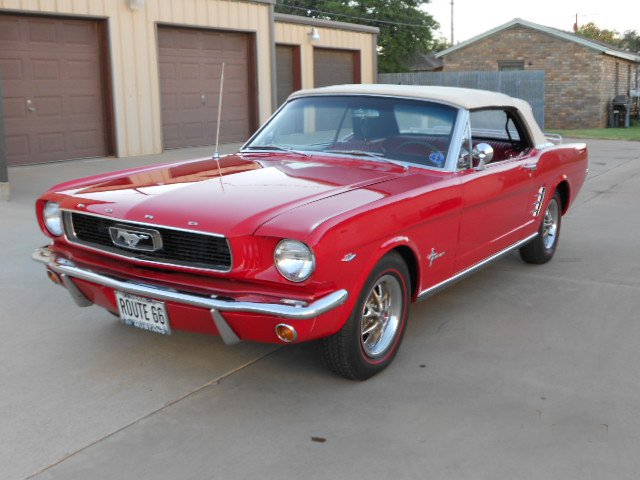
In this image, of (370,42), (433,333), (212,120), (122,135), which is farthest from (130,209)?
(370,42)

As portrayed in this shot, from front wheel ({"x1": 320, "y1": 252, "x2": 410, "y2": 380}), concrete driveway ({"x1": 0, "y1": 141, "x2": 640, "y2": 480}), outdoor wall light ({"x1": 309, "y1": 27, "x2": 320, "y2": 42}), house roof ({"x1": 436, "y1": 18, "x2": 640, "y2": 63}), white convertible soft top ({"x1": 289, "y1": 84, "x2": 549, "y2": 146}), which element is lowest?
concrete driveway ({"x1": 0, "y1": 141, "x2": 640, "y2": 480})

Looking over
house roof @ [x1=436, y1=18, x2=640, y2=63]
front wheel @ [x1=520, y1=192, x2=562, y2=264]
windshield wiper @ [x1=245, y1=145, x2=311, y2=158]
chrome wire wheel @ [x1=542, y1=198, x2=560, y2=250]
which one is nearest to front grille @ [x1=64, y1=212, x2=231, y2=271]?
windshield wiper @ [x1=245, y1=145, x2=311, y2=158]

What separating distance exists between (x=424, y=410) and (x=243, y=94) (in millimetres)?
14244

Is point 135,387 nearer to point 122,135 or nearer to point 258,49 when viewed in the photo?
point 122,135

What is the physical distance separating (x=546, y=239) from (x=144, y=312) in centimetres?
394

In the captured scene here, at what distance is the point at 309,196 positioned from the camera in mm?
3965

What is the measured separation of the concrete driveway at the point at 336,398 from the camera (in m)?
3.23

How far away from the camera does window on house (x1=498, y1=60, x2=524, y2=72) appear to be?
30.8 metres

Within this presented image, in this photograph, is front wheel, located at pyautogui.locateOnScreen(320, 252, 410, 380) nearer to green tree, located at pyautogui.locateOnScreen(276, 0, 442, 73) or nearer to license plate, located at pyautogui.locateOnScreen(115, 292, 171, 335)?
license plate, located at pyautogui.locateOnScreen(115, 292, 171, 335)

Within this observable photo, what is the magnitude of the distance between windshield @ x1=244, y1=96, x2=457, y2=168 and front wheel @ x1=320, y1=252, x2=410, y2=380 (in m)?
1.00

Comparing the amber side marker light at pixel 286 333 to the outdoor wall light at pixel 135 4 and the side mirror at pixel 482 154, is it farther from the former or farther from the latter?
the outdoor wall light at pixel 135 4

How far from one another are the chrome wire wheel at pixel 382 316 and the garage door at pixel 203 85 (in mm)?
11698

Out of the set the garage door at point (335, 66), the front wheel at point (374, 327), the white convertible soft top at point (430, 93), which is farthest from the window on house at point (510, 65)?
the front wheel at point (374, 327)

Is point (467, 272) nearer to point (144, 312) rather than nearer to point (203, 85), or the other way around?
point (144, 312)
